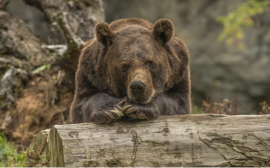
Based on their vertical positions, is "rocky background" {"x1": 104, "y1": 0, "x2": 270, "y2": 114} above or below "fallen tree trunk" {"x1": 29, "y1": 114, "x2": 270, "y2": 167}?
above

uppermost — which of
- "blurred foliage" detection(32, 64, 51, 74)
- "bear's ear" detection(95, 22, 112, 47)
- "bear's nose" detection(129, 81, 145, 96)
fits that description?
"blurred foliage" detection(32, 64, 51, 74)

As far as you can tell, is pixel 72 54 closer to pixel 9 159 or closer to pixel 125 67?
pixel 9 159

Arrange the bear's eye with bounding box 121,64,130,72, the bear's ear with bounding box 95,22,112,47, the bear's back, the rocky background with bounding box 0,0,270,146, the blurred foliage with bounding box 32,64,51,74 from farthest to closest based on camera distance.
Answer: the blurred foliage with bounding box 32,64,51,74
the rocky background with bounding box 0,0,270,146
the bear's back
the bear's ear with bounding box 95,22,112,47
the bear's eye with bounding box 121,64,130,72

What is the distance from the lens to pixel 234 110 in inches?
292

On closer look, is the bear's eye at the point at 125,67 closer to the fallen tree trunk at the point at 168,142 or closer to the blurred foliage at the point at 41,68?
the fallen tree trunk at the point at 168,142

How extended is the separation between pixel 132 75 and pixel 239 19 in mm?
6312

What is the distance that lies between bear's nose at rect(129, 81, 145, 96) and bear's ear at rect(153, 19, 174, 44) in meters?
0.93

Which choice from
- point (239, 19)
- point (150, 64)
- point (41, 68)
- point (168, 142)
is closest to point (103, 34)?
point (150, 64)

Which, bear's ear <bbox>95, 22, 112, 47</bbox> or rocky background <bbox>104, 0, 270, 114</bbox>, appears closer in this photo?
bear's ear <bbox>95, 22, 112, 47</bbox>

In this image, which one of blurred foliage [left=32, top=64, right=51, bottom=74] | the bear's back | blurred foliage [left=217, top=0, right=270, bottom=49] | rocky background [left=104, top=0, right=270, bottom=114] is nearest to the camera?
the bear's back

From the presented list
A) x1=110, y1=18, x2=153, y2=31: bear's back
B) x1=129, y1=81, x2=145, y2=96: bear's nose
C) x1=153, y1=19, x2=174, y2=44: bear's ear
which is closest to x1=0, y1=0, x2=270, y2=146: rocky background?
x1=110, y1=18, x2=153, y2=31: bear's back

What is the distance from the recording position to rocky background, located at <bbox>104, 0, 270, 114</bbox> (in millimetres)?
10766

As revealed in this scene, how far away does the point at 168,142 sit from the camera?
3.60 m

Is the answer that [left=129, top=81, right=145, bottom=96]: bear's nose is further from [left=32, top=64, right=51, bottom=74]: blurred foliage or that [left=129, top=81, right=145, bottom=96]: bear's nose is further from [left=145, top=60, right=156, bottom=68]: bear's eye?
[left=32, top=64, right=51, bottom=74]: blurred foliage
